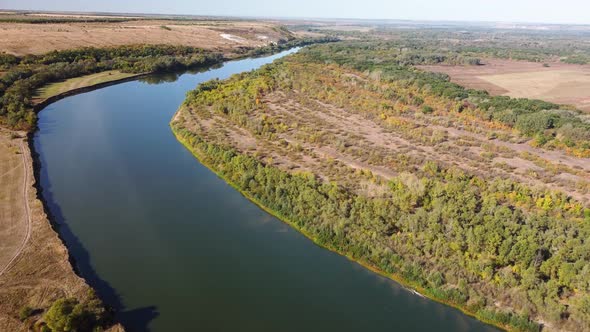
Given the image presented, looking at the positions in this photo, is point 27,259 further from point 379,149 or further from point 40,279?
point 379,149

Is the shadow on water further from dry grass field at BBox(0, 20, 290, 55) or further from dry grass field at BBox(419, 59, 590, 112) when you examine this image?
dry grass field at BBox(419, 59, 590, 112)

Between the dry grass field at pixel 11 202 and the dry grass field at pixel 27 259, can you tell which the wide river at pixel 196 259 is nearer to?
the dry grass field at pixel 27 259

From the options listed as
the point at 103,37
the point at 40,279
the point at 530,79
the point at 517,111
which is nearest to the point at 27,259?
the point at 40,279

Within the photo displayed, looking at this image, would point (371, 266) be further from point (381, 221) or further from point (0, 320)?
point (0, 320)

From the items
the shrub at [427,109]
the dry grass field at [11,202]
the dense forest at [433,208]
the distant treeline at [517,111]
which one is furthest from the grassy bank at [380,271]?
the shrub at [427,109]

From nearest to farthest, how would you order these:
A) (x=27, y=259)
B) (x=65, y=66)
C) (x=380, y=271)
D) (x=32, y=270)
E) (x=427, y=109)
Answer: (x=32, y=270)
(x=27, y=259)
(x=380, y=271)
(x=427, y=109)
(x=65, y=66)

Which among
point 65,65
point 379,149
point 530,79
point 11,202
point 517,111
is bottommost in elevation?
point 11,202

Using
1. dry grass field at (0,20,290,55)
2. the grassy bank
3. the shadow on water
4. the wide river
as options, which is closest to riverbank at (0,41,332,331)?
the shadow on water

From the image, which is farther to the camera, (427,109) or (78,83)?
(78,83)
